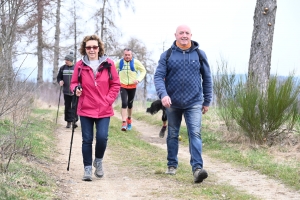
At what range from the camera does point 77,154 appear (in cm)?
896

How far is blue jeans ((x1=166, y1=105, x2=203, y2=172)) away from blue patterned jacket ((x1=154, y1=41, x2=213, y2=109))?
12 centimetres

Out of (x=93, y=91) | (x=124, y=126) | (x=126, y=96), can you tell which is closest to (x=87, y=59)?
(x=93, y=91)

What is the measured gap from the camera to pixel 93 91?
640 centimetres

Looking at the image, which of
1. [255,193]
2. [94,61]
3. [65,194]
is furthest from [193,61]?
[65,194]

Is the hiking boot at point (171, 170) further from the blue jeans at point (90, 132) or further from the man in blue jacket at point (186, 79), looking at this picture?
the blue jeans at point (90, 132)

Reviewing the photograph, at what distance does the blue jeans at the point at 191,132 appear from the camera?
6457 millimetres

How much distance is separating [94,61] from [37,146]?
283 centimetres

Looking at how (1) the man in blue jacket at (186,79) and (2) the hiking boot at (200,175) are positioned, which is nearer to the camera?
(2) the hiking boot at (200,175)

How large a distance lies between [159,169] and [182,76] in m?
1.54

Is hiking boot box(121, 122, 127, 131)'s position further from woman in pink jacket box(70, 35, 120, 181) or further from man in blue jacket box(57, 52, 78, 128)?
woman in pink jacket box(70, 35, 120, 181)

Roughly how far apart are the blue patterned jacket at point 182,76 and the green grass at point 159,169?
3.46 ft

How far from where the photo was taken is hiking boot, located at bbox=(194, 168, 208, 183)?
618cm

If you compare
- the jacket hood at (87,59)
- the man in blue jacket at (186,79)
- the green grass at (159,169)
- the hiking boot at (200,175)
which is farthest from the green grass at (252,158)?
the jacket hood at (87,59)

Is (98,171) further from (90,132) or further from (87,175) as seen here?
(90,132)
